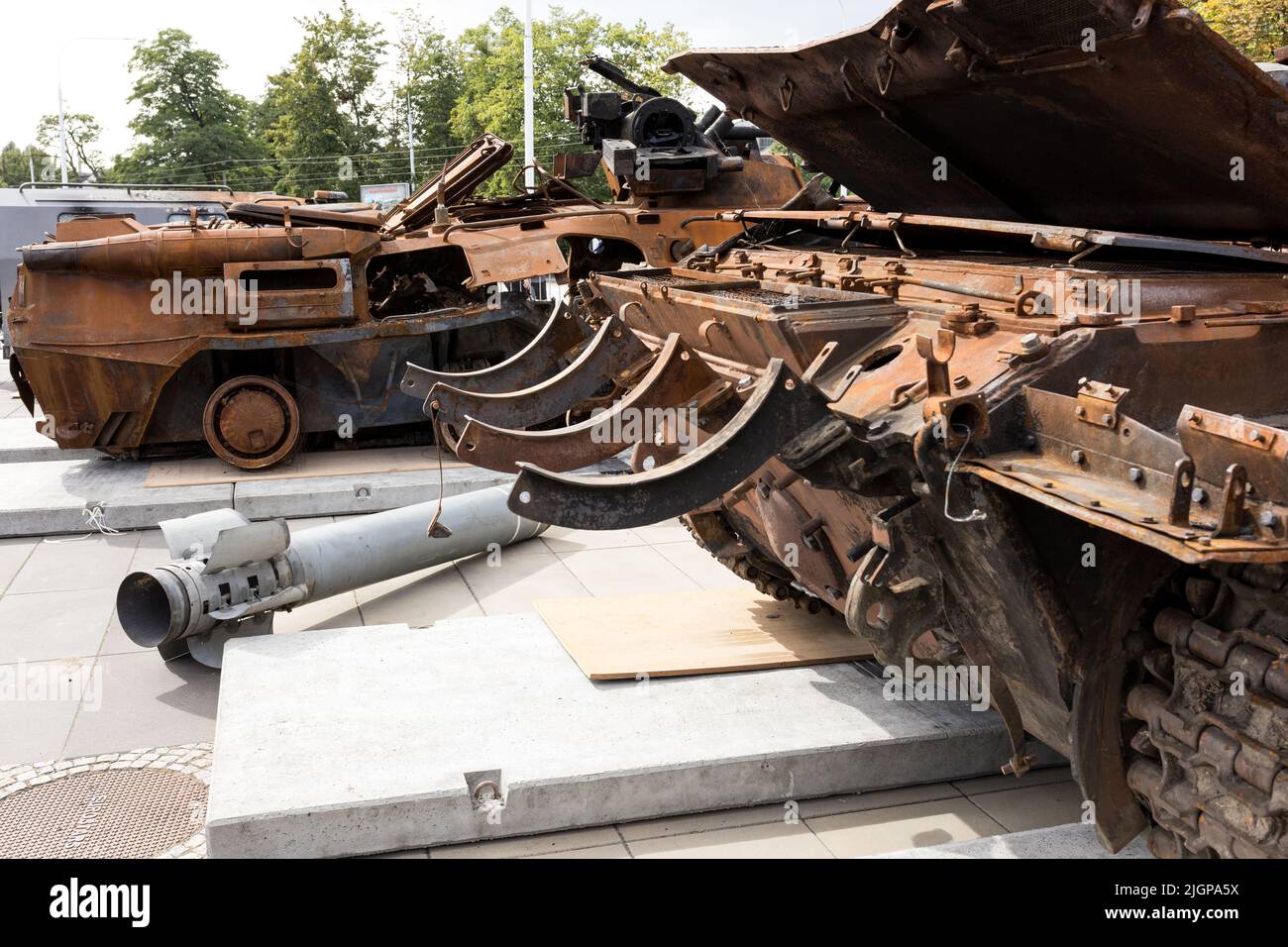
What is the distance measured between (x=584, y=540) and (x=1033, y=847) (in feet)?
15.7

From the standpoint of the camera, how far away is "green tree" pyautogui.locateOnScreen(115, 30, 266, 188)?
39125 mm

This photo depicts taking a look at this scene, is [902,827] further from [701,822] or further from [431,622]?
[431,622]

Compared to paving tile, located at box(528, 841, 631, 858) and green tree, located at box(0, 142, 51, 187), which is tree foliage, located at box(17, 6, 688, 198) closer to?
green tree, located at box(0, 142, 51, 187)

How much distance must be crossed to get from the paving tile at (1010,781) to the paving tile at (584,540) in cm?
377

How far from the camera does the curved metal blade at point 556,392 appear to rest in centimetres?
442

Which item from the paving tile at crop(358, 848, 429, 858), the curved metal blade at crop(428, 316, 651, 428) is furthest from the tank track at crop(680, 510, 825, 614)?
the paving tile at crop(358, 848, 429, 858)

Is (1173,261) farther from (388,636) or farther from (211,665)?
(211,665)

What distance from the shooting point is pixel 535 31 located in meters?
32.9

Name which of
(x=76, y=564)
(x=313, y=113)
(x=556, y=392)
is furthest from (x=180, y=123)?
(x=556, y=392)

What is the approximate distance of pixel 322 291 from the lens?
9.50 meters

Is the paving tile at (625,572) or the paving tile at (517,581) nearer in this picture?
the paving tile at (517,581)

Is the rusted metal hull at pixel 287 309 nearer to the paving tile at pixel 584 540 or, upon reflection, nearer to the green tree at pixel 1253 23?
→ the paving tile at pixel 584 540


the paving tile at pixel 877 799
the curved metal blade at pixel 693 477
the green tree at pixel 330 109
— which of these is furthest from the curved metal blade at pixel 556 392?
the green tree at pixel 330 109

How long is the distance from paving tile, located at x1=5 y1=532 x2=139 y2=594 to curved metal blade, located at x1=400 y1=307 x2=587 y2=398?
373 centimetres
